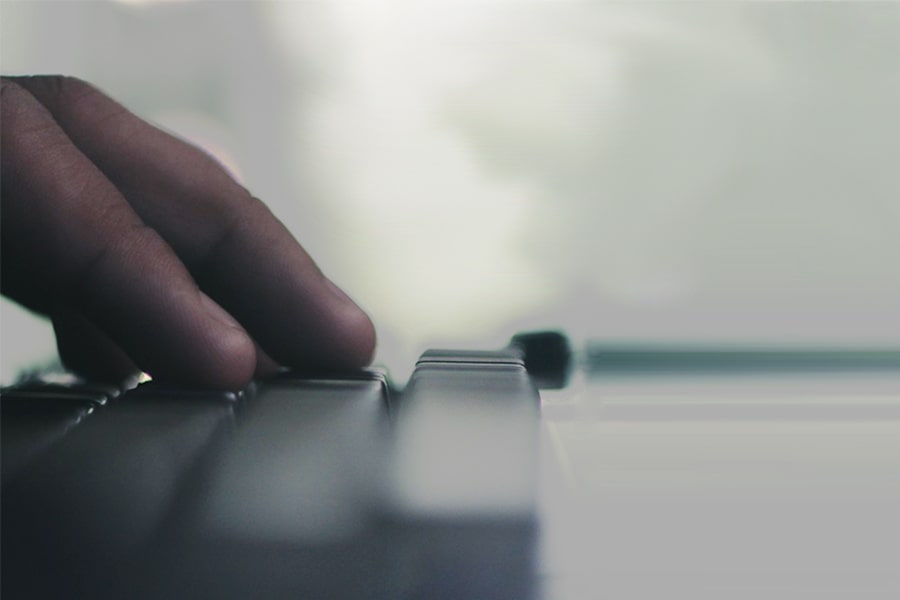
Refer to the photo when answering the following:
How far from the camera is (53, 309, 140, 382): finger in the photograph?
0.52m

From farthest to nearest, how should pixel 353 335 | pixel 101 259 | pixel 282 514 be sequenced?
pixel 353 335, pixel 101 259, pixel 282 514

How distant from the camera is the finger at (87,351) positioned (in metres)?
0.52

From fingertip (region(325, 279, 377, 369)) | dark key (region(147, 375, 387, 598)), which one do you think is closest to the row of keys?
dark key (region(147, 375, 387, 598))

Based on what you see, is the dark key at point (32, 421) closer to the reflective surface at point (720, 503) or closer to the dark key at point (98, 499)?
the dark key at point (98, 499)

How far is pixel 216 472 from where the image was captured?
25cm

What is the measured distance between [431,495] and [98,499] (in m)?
0.09

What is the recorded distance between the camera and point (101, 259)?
0.37m

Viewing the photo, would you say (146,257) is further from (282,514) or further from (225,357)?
(282,514)

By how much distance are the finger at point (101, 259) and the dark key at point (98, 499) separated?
0.22 ft

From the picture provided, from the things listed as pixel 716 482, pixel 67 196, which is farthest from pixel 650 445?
pixel 67 196

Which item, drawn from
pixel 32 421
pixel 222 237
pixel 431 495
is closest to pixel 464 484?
pixel 431 495

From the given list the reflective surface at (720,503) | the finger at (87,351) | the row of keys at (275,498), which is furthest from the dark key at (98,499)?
the finger at (87,351)

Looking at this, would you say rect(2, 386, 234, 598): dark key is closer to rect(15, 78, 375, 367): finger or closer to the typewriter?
the typewriter

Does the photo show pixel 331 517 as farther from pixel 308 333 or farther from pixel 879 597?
pixel 308 333
